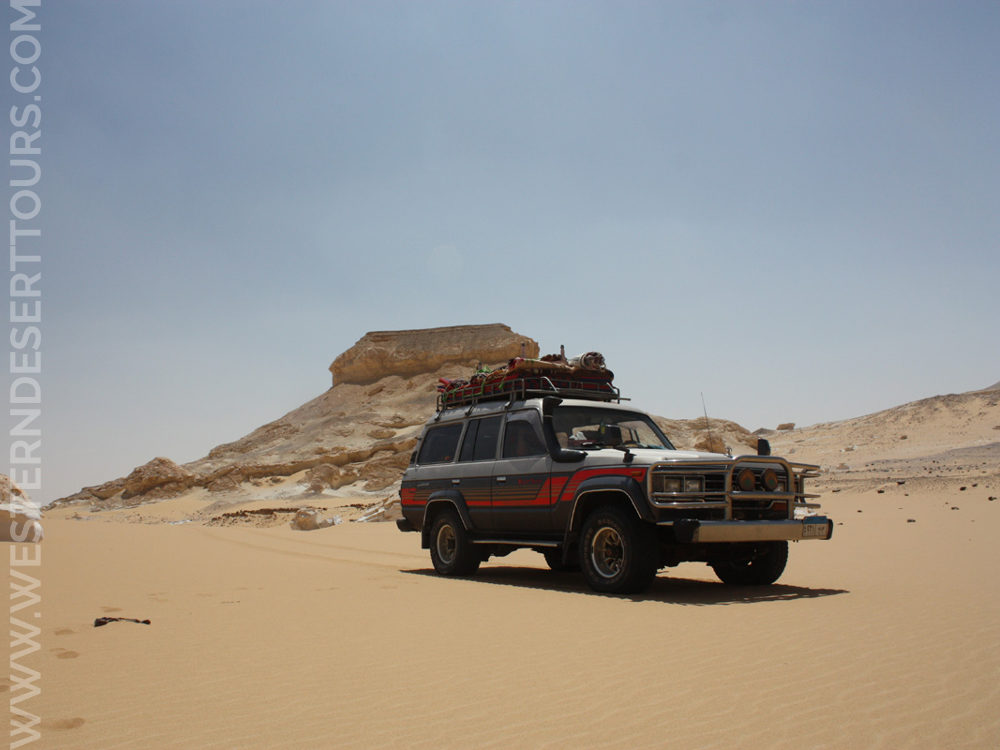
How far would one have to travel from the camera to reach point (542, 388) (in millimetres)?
10031

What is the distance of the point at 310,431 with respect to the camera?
5356 centimetres

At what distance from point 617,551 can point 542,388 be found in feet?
8.57

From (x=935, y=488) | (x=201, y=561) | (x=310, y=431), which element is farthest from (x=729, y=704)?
(x=310, y=431)

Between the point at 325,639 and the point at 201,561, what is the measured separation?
6896mm

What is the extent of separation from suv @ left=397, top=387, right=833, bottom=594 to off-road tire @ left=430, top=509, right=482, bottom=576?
0.02 meters

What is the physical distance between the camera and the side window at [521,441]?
9.34 meters

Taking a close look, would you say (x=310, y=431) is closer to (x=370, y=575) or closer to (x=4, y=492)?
(x=4, y=492)

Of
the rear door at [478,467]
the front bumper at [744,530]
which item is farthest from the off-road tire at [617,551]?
the rear door at [478,467]

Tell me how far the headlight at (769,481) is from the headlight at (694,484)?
88cm

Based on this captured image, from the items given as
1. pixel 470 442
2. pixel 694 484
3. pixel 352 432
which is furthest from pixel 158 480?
pixel 694 484

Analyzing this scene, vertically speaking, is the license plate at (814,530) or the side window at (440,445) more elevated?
the side window at (440,445)

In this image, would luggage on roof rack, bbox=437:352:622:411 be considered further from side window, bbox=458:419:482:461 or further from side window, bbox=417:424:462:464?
side window, bbox=417:424:462:464

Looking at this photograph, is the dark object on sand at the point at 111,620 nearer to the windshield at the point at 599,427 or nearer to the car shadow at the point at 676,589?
the car shadow at the point at 676,589

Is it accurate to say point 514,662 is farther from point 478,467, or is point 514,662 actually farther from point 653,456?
point 478,467
